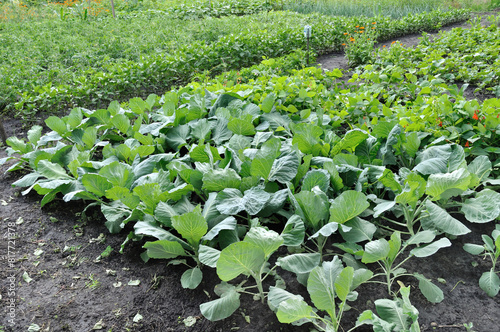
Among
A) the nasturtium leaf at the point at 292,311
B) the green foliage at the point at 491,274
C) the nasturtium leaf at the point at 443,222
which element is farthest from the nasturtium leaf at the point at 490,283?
the nasturtium leaf at the point at 292,311

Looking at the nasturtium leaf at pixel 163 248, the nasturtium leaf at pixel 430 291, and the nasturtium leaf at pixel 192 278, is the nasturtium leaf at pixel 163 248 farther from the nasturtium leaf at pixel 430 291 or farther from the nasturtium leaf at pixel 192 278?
the nasturtium leaf at pixel 430 291

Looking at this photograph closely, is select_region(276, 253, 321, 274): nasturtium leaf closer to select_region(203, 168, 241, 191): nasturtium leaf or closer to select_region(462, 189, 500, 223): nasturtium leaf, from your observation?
select_region(203, 168, 241, 191): nasturtium leaf

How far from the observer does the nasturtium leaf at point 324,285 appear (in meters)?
1.37

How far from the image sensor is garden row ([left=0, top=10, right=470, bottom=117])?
4203mm

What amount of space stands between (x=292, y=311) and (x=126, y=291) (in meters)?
0.88

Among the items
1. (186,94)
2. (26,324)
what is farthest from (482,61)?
(26,324)

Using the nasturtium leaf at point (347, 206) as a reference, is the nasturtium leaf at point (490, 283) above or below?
below

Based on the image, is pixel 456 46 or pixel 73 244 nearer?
pixel 73 244

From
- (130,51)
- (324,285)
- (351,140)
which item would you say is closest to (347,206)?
(324,285)

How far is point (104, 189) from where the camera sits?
6.86ft

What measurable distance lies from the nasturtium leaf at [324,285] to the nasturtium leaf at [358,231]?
258 mm

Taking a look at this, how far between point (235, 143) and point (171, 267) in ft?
2.99

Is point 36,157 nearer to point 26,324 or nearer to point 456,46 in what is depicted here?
point 26,324

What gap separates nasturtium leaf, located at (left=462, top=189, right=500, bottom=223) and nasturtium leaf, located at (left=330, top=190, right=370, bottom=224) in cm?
61
